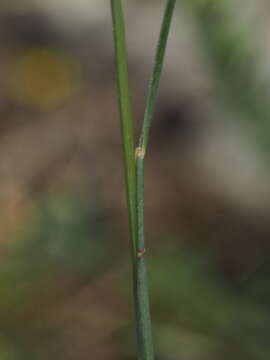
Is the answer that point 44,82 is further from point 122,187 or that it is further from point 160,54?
point 160,54

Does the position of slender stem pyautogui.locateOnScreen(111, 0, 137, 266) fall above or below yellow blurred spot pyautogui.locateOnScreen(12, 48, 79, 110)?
above

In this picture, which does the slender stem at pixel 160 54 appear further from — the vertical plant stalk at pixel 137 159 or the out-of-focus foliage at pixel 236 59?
the out-of-focus foliage at pixel 236 59

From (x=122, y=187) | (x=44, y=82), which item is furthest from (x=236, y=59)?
(x=44, y=82)

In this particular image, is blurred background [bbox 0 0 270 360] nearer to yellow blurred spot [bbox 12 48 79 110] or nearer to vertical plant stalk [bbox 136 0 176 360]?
yellow blurred spot [bbox 12 48 79 110]

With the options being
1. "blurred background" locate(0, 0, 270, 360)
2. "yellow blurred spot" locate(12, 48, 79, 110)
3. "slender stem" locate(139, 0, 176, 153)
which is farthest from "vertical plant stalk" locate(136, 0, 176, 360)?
"yellow blurred spot" locate(12, 48, 79, 110)

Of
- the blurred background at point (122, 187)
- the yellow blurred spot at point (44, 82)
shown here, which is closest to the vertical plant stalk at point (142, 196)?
the blurred background at point (122, 187)

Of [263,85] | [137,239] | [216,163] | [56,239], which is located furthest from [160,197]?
[137,239]
